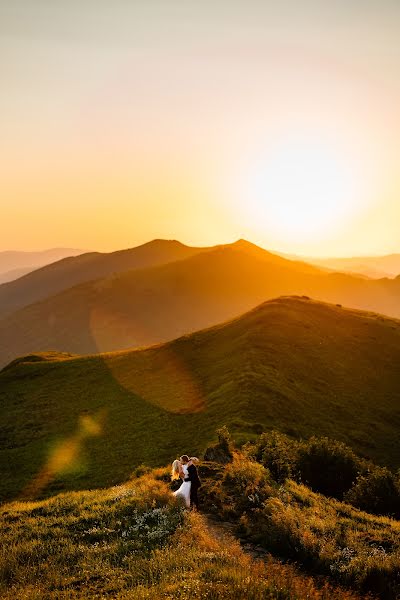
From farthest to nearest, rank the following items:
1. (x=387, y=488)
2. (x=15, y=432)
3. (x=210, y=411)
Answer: (x=15, y=432) < (x=210, y=411) < (x=387, y=488)

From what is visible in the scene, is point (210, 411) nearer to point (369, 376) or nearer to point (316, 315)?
point (369, 376)

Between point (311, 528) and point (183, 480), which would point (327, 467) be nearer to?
point (183, 480)

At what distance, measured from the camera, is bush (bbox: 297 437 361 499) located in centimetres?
2483

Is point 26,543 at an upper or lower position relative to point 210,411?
upper

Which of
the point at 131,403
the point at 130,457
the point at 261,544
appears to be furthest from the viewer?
the point at 131,403

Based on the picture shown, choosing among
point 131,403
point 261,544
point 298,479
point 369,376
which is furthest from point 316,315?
point 261,544

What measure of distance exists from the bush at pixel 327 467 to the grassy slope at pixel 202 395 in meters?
A: 8.62

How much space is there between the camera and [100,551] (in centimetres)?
1221

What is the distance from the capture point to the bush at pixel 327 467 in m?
24.8

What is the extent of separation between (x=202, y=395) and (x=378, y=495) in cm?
2847

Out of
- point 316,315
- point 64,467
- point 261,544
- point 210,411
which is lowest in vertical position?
point 64,467

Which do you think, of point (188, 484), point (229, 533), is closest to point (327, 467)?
point (188, 484)

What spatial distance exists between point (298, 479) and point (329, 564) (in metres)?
12.3

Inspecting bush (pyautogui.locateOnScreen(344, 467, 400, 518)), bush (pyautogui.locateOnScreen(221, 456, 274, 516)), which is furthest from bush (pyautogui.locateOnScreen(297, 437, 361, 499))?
bush (pyautogui.locateOnScreen(221, 456, 274, 516))
